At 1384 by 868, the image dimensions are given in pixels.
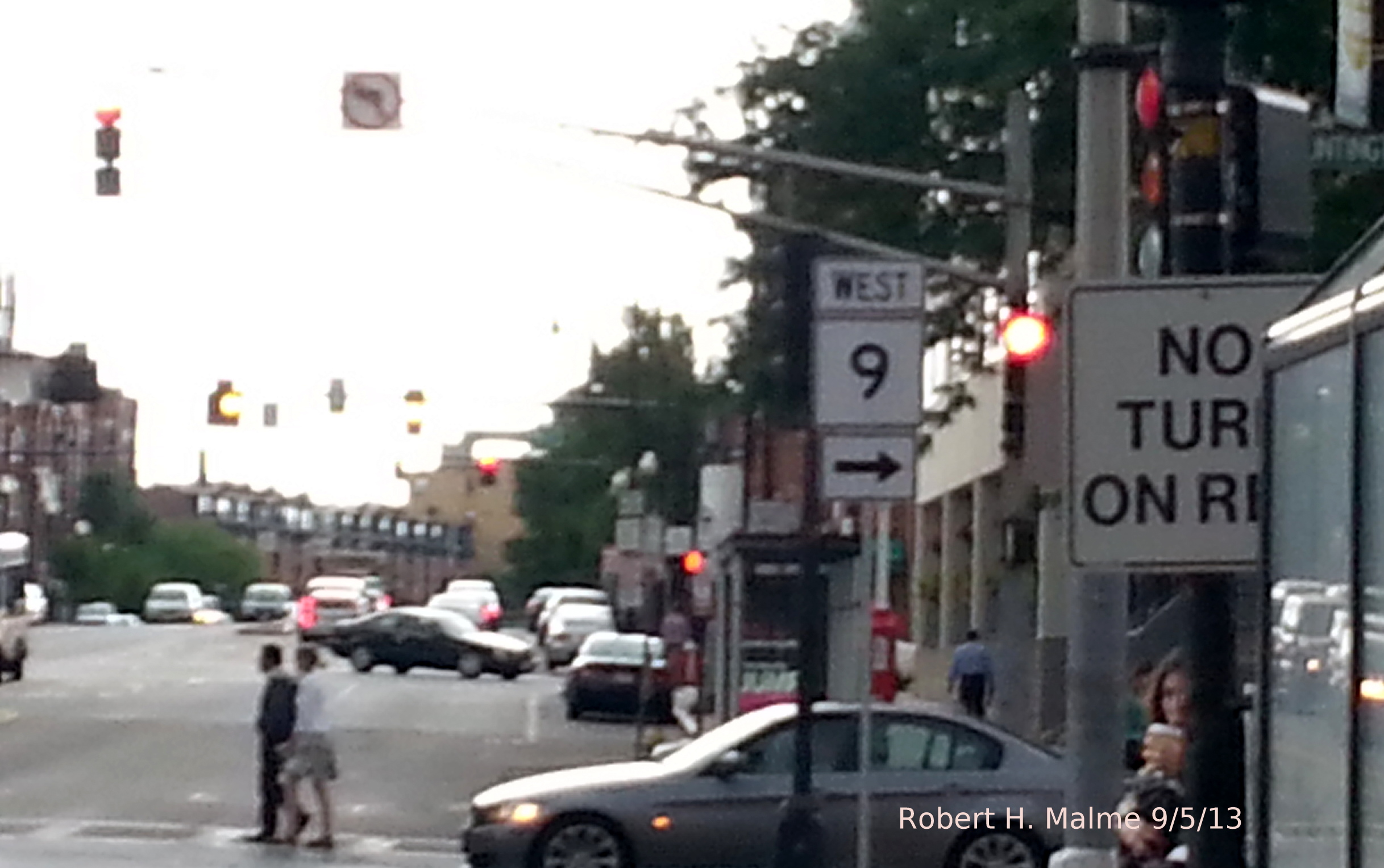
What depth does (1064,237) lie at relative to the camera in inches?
1139

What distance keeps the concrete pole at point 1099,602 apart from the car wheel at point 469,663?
4487cm

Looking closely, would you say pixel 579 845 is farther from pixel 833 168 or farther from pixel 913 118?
pixel 913 118

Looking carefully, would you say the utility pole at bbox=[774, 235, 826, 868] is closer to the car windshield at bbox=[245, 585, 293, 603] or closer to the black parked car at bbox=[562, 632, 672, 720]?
the black parked car at bbox=[562, 632, 672, 720]

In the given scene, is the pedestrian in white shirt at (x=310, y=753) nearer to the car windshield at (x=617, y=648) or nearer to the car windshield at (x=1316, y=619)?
the car windshield at (x=1316, y=619)

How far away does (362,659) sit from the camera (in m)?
59.0

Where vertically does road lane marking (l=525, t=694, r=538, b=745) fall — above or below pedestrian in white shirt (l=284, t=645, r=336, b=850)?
below

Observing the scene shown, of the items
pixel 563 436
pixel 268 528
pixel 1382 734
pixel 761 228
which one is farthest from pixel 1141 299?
pixel 268 528

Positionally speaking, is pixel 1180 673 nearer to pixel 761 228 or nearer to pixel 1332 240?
pixel 1332 240

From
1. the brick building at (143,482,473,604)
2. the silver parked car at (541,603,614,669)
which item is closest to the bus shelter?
the silver parked car at (541,603,614,669)

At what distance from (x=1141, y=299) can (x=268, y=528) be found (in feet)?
626

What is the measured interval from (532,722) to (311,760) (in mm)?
20112

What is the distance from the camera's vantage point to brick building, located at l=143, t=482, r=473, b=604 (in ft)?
595

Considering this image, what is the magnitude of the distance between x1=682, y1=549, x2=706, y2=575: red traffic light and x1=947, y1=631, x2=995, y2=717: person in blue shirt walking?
23.9ft

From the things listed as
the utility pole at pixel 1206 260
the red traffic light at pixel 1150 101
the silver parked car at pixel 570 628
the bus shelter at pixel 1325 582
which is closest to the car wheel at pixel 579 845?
the red traffic light at pixel 1150 101
